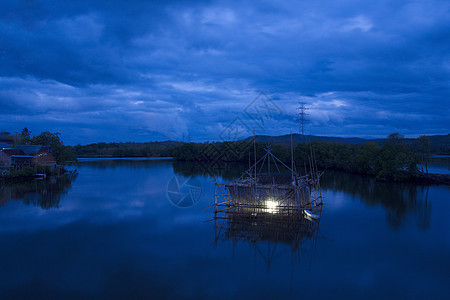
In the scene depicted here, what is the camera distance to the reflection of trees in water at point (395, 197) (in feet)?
55.1

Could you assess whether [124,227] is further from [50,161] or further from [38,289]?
[50,161]

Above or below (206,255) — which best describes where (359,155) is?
above

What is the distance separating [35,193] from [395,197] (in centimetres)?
2900

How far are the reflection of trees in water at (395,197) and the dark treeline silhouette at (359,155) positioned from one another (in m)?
2.12

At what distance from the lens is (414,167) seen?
29953mm

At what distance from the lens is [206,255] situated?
36.9 ft

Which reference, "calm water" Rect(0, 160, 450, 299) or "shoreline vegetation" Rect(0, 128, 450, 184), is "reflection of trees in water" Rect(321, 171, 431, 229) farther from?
"shoreline vegetation" Rect(0, 128, 450, 184)

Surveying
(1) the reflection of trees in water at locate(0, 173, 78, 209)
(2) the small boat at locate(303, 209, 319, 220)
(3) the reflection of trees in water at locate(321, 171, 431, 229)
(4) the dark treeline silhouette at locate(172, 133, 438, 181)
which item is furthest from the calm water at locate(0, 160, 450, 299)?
(4) the dark treeline silhouette at locate(172, 133, 438, 181)

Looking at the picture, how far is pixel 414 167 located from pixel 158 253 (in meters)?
29.3

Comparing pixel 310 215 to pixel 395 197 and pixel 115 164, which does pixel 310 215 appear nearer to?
pixel 395 197

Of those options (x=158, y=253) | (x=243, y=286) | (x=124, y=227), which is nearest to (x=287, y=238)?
(x=243, y=286)

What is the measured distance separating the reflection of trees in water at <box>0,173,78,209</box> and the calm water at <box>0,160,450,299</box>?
2.41 ft

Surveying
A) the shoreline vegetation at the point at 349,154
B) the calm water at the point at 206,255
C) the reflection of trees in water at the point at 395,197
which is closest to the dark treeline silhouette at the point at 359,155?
the shoreline vegetation at the point at 349,154

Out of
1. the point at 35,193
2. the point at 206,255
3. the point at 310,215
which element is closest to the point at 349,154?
the point at 310,215
